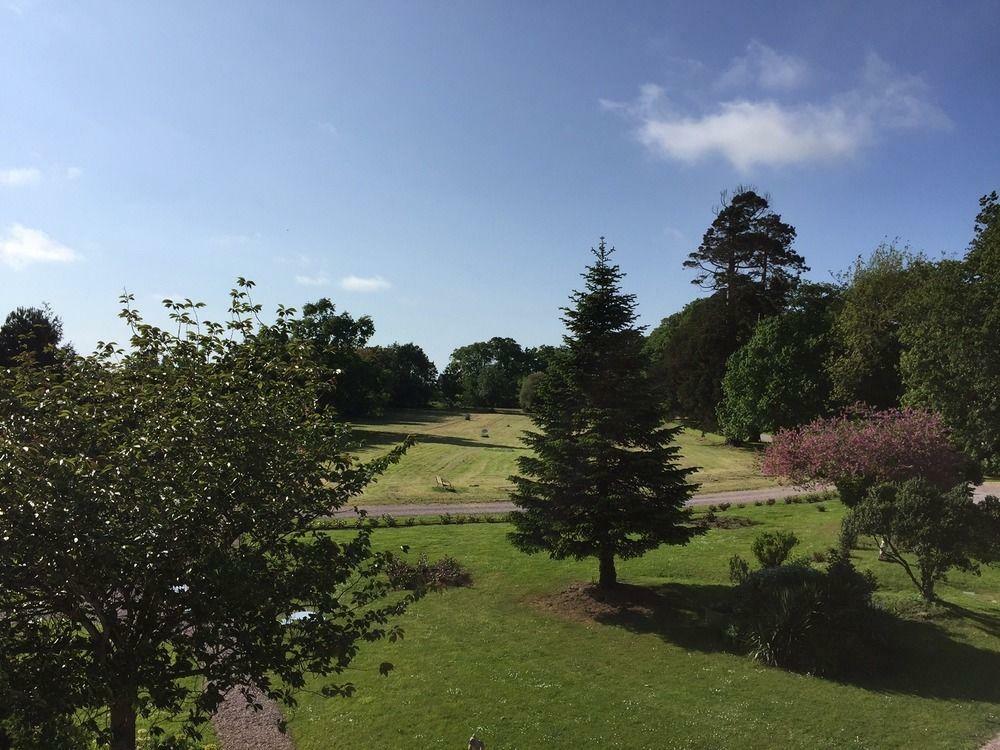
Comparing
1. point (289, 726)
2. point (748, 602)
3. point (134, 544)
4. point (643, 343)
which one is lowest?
point (289, 726)

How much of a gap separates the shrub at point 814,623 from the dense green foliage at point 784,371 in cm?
3381

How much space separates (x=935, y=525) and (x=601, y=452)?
28.4 ft

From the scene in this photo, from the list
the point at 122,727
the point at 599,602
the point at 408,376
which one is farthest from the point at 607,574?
the point at 408,376

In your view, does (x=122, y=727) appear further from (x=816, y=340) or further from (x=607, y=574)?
(x=816, y=340)

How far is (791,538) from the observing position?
21.1 m

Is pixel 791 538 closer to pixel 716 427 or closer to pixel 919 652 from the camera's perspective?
pixel 919 652

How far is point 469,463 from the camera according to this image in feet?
174

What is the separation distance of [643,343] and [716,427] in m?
43.8

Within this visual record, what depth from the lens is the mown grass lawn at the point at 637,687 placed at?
38.4 feet

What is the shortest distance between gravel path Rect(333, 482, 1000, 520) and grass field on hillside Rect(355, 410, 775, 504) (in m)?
1.16

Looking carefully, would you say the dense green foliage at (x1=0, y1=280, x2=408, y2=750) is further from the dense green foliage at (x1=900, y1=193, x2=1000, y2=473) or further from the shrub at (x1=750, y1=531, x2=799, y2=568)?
the dense green foliage at (x1=900, y1=193, x2=1000, y2=473)

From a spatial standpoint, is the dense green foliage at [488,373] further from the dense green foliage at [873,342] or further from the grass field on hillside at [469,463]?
the dense green foliage at [873,342]

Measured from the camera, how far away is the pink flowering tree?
79.5 feet

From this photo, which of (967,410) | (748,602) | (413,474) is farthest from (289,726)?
(413,474)
